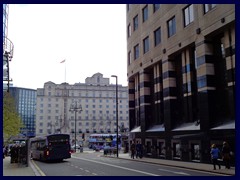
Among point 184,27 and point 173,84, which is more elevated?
point 184,27

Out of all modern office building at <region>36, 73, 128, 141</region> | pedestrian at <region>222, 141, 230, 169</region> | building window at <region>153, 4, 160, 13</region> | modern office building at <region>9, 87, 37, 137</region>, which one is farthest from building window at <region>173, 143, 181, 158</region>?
modern office building at <region>9, 87, 37, 137</region>

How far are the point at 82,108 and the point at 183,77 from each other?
88.2 meters

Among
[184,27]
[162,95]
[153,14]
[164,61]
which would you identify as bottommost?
[162,95]

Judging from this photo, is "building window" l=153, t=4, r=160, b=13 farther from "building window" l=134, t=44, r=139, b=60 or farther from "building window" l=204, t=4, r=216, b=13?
"building window" l=204, t=4, r=216, b=13

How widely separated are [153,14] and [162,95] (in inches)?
367

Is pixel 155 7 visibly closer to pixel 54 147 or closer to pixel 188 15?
pixel 188 15

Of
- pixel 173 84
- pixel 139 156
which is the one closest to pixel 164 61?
pixel 173 84

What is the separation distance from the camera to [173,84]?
30828mm

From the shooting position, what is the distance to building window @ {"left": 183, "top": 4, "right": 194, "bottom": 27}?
27189 mm

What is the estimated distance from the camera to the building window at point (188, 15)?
2719 cm

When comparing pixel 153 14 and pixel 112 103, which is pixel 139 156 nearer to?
pixel 153 14

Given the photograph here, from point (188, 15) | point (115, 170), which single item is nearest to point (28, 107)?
point (188, 15)

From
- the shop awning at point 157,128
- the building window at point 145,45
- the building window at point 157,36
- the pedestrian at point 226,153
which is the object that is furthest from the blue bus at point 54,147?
the pedestrian at point 226,153

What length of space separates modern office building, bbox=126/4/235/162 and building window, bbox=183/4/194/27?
0.09 metres
